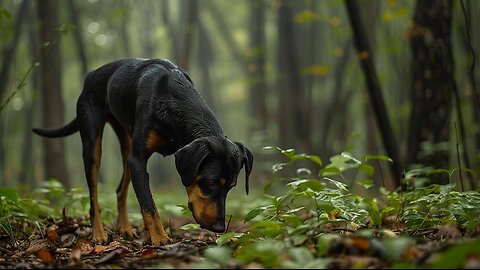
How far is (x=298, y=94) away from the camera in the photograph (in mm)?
15734

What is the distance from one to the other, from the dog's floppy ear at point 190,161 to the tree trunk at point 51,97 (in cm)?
615

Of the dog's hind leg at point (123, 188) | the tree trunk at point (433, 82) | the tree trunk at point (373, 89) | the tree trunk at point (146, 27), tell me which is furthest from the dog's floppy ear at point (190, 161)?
the tree trunk at point (146, 27)

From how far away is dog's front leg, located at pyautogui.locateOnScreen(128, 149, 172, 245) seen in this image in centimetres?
452

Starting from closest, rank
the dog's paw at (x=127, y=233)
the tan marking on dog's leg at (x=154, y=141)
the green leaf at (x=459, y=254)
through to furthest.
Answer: the green leaf at (x=459, y=254), the tan marking on dog's leg at (x=154, y=141), the dog's paw at (x=127, y=233)

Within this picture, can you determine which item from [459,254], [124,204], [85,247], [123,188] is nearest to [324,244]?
[459,254]

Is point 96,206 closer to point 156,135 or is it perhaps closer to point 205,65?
point 156,135

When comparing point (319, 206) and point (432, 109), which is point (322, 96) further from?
point (319, 206)

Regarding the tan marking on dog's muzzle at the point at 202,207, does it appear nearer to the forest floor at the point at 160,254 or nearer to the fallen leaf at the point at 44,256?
the forest floor at the point at 160,254

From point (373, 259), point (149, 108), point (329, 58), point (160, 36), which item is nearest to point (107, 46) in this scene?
point (160, 36)

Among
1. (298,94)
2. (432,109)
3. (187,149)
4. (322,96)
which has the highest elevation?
(187,149)

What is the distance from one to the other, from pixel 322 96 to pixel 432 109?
19.3m

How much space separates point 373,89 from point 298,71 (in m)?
8.07

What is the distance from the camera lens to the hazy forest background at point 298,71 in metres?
7.25

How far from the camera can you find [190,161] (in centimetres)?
428
